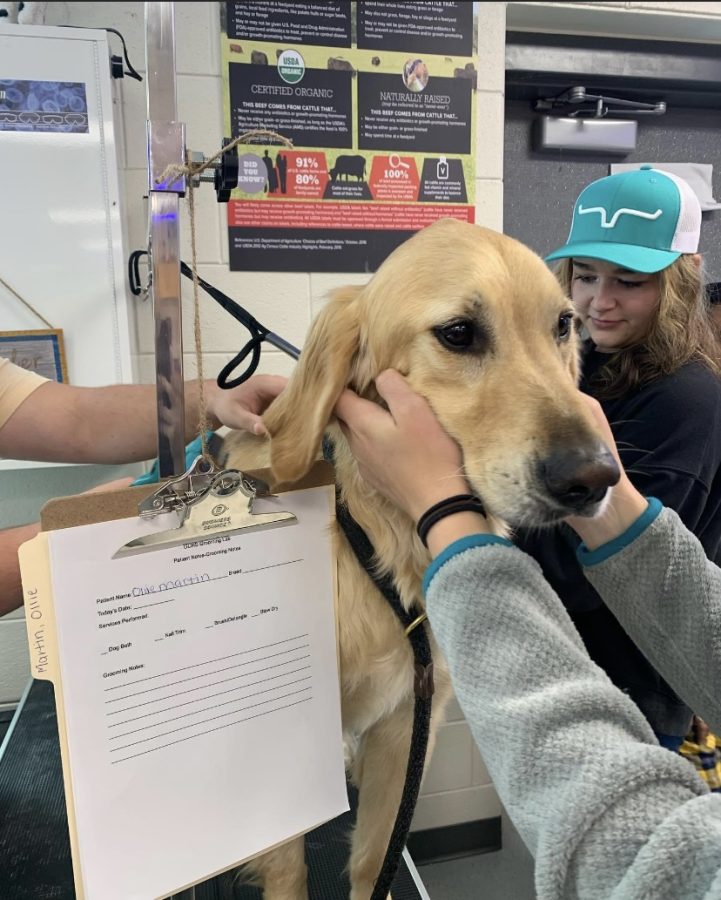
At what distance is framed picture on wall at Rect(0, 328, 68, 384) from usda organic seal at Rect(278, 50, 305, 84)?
2.57ft

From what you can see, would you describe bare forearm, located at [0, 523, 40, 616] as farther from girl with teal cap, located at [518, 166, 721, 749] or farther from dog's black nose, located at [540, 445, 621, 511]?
girl with teal cap, located at [518, 166, 721, 749]

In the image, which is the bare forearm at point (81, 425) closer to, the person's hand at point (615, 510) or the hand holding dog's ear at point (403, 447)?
the hand holding dog's ear at point (403, 447)

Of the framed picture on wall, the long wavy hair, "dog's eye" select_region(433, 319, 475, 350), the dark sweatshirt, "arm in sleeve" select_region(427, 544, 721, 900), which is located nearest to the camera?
"arm in sleeve" select_region(427, 544, 721, 900)

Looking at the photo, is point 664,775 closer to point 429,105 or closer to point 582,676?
point 582,676

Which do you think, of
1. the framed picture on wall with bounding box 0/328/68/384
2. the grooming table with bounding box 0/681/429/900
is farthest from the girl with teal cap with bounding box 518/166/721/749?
the framed picture on wall with bounding box 0/328/68/384

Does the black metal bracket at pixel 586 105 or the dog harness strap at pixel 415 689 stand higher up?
the black metal bracket at pixel 586 105

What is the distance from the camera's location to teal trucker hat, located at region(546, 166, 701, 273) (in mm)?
1139

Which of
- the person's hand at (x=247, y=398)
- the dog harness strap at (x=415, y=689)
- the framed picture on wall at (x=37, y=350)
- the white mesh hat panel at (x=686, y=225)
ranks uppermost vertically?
the white mesh hat panel at (x=686, y=225)

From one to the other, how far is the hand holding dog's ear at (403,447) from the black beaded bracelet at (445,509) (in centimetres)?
1

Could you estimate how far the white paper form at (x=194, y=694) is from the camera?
525mm

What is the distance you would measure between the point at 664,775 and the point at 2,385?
42.5 inches

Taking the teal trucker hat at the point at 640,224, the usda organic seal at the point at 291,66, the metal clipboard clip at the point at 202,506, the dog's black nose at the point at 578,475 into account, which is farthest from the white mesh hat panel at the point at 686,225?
the metal clipboard clip at the point at 202,506

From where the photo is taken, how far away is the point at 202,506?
1.83 ft

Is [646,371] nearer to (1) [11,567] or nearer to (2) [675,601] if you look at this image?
(2) [675,601]
